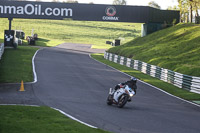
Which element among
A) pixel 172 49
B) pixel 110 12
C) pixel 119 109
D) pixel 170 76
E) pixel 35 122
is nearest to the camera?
pixel 35 122

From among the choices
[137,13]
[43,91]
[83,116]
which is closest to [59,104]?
[83,116]

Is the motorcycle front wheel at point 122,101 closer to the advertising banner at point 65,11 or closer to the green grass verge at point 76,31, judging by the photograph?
the advertising banner at point 65,11

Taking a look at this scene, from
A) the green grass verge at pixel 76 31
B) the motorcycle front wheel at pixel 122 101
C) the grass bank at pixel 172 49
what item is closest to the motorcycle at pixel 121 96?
the motorcycle front wheel at pixel 122 101

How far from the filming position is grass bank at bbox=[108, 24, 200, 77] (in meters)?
38.8

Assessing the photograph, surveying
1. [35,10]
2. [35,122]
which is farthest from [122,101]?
[35,10]

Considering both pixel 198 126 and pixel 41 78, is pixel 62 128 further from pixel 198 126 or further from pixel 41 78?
pixel 41 78

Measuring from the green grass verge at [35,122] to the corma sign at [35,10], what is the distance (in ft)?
152

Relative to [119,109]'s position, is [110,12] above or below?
above

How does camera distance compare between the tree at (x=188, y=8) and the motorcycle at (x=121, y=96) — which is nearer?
the motorcycle at (x=121, y=96)

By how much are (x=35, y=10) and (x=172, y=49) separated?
22.8 m

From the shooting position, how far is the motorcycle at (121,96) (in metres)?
18.0

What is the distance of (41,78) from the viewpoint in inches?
1147

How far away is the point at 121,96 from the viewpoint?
60.1 ft

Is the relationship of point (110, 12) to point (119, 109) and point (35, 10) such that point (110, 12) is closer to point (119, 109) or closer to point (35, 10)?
point (35, 10)
